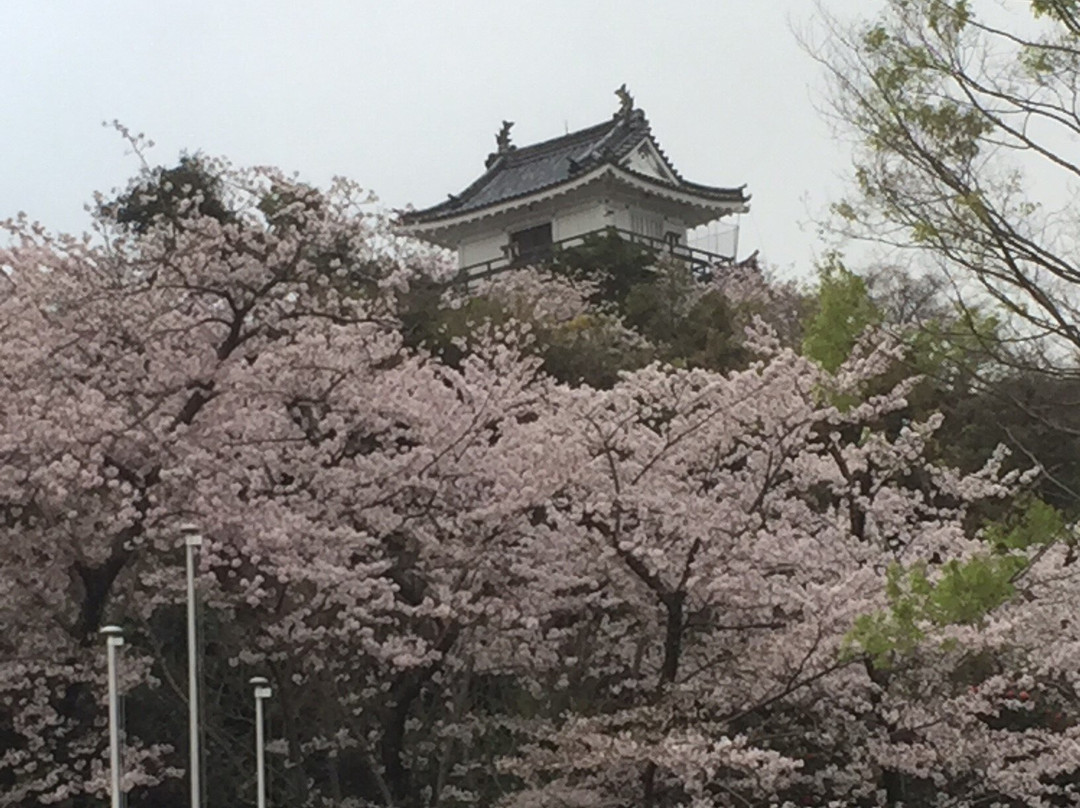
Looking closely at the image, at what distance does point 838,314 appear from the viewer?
8.22 m

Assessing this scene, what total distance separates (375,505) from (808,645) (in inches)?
132

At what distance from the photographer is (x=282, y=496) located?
11797mm

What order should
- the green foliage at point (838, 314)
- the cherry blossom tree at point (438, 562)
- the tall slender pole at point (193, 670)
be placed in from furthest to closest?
the cherry blossom tree at point (438, 562)
the tall slender pole at point (193, 670)
the green foliage at point (838, 314)

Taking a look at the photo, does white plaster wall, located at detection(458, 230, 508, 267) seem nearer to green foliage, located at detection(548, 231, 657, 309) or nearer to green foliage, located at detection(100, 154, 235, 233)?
green foliage, located at detection(548, 231, 657, 309)

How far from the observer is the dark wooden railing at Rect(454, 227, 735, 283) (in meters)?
29.5

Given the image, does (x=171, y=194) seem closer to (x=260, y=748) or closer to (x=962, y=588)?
(x=260, y=748)

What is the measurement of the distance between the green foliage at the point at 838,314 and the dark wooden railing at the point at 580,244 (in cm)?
2037

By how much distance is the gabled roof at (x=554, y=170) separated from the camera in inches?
1261

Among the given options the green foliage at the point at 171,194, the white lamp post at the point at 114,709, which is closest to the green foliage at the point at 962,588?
the white lamp post at the point at 114,709

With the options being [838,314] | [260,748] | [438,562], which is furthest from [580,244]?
[838,314]

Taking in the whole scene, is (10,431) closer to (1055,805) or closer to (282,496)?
(282,496)

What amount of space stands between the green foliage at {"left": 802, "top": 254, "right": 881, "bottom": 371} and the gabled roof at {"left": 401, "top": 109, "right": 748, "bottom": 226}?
23204 millimetres

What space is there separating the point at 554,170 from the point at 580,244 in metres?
5.28

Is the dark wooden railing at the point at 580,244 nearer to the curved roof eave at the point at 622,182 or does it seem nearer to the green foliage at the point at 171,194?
the curved roof eave at the point at 622,182
